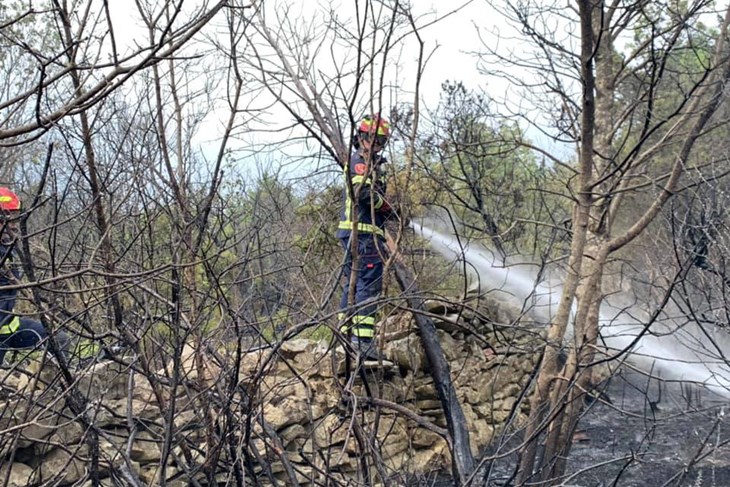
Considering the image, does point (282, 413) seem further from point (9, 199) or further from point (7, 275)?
point (7, 275)

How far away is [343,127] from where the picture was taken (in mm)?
5254

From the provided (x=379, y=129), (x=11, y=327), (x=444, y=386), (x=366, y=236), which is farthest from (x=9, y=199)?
(x=444, y=386)

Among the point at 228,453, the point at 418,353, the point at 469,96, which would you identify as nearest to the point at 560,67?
the point at 418,353

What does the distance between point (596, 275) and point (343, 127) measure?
1903 millimetres

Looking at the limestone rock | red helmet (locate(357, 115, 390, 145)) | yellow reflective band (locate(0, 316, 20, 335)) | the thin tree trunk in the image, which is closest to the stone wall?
the limestone rock

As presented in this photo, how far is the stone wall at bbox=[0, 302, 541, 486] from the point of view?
354cm

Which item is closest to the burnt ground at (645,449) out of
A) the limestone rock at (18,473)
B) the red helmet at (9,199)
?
the limestone rock at (18,473)

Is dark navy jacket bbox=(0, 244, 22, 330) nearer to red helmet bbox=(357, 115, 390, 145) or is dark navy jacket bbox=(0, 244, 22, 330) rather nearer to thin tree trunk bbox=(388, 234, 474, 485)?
red helmet bbox=(357, 115, 390, 145)

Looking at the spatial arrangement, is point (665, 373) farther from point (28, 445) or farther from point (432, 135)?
point (28, 445)

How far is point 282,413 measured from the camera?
6.16m

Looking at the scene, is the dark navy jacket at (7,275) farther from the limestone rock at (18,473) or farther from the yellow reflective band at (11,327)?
the limestone rock at (18,473)

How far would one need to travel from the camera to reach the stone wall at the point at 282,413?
3543 millimetres

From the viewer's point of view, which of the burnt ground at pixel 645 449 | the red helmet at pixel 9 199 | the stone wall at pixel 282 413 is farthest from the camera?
the burnt ground at pixel 645 449

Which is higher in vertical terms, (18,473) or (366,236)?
(366,236)
